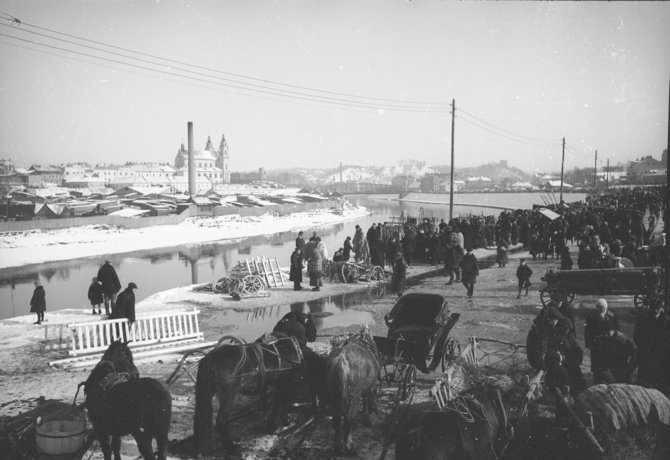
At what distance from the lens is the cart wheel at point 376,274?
59.3ft

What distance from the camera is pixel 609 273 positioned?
471 inches

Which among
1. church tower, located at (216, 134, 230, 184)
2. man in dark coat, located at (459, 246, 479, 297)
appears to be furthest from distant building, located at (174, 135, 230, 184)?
man in dark coat, located at (459, 246, 479, 297)

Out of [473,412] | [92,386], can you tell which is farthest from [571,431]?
[92,386]

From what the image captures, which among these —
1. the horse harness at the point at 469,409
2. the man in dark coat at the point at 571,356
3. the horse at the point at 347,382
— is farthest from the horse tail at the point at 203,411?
the man in dark coat at the point at 571,356

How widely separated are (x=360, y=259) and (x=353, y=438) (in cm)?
1443

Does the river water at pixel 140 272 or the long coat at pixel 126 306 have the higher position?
the long coat at pixel 126 306

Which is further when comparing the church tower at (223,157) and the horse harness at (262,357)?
the church tower at (223,157)

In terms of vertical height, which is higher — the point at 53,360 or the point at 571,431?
the point at 571,431

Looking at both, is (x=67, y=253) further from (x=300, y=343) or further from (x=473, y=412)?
(x=473, y=412)

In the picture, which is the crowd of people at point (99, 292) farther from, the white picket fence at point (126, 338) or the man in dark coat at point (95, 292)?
the white picket fence at point (126, 338)

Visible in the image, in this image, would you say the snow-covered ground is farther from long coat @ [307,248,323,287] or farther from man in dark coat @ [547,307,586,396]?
man in dark coat @ [547,307,586,396]

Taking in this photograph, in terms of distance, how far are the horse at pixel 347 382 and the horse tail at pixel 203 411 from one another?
4.91 feet

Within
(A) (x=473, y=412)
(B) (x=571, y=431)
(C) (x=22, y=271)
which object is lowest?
(C) (x=22, y=271)

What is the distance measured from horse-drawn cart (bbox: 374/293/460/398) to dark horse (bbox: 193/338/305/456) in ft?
5.19
